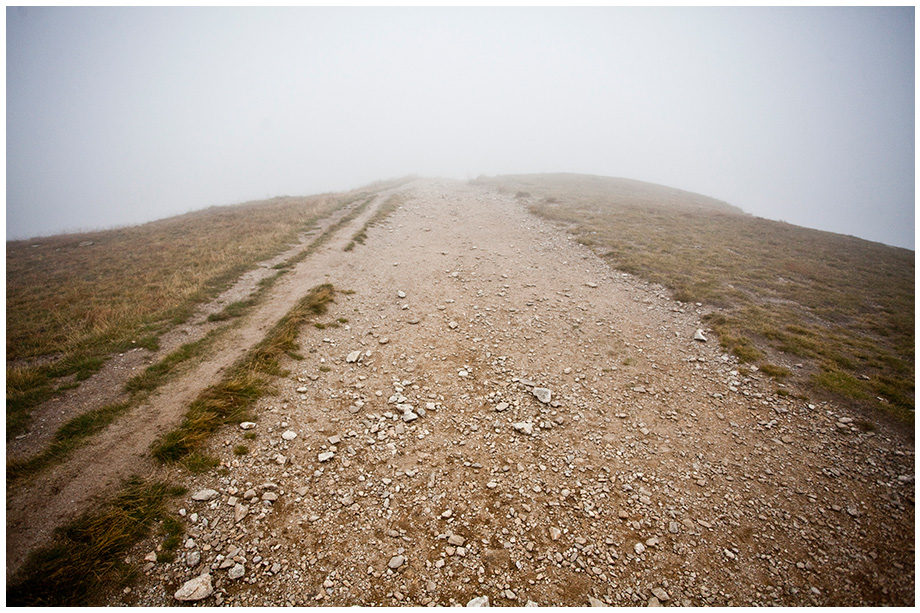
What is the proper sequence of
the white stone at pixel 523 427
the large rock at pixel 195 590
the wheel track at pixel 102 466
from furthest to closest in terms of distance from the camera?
the white stone at pixel 523 427, the wheel track at pixel 102 466, the large rock at pixel 195 590

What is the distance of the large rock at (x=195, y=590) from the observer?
495 cm

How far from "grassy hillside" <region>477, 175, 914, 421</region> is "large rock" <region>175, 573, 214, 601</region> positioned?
13.7 m

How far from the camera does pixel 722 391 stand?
30.3 ft

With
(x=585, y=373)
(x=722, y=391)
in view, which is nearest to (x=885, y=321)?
(x=722, y=391)

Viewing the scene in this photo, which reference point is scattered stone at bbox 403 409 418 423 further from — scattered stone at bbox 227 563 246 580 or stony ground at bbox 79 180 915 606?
scattered stone at bbox 227 563 246 580

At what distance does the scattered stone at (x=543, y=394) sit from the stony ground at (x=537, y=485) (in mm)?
70

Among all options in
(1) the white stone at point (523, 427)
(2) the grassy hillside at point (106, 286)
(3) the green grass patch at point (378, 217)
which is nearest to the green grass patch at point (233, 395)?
(2) the grassy hillside at point (106, 286)

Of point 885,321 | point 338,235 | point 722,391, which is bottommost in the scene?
point 722,391

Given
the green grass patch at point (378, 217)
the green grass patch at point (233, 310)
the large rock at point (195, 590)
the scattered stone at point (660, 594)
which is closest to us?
the large rock at point (195, 590)

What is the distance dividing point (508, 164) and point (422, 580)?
7892 inches

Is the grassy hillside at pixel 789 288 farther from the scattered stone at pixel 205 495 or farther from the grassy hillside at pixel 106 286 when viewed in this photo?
the grassy hillside at pixel 106 286

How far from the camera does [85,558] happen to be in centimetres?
507

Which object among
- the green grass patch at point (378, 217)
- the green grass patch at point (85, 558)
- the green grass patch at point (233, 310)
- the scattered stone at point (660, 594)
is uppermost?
the green grass patch at point (378, 217)

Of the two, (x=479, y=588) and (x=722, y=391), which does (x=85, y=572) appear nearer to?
(x=479, y=588)
